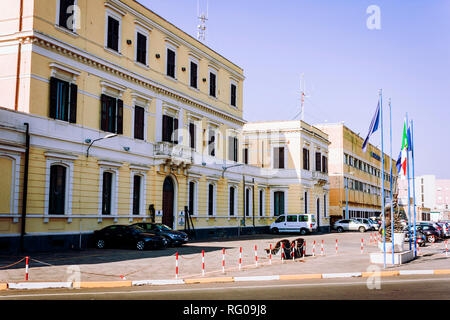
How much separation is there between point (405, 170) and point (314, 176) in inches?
1281

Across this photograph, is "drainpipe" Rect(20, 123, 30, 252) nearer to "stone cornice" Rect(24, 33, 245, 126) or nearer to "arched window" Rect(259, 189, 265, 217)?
"stone cornice" Rect(24, 33, 245, 126)

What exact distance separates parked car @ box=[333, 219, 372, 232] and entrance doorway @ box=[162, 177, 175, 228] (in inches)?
1200

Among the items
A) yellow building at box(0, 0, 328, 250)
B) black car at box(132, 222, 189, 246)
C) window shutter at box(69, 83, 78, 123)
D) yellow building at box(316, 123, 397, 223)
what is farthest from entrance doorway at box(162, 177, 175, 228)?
yellow building at box(316, 123, 397, 223)

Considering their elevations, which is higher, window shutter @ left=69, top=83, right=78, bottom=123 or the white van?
window shutter @ left=69, top=83, right=78, bottom=123

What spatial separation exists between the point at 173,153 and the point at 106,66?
25.9 ft

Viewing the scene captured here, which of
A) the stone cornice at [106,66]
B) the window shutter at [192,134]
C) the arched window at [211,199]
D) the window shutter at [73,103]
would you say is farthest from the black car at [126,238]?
the arched window at [211,199]

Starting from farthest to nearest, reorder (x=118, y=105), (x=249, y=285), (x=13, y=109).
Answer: (x=118, y=105), (x=13, y=109), (x=249, y=285)

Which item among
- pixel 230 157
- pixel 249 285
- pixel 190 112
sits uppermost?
pixel 190 112

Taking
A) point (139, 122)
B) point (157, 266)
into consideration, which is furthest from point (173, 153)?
point (157, 266)

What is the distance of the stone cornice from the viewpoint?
23.9m

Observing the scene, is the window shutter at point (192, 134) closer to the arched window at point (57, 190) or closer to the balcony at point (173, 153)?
the balcony at point (173, 153)

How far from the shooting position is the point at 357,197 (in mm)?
76312

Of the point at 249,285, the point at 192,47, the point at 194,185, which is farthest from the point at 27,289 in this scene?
the point at 192,47
